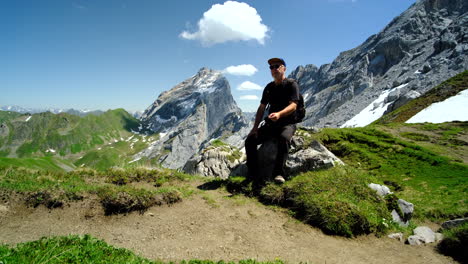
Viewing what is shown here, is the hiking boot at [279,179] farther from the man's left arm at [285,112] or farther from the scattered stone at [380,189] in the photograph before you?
the scattered stone at [380,189]

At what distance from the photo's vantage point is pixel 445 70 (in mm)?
79812

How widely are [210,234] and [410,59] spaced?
15948 cm

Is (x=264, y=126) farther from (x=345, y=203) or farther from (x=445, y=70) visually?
(x=445, y=70)

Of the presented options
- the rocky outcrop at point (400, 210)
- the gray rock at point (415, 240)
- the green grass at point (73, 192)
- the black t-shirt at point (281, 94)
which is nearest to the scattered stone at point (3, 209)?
the green grass at point (73, 192)

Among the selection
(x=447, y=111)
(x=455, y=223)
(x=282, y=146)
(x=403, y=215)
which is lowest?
(x=403, y=215)

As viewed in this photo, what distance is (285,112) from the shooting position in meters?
8.50

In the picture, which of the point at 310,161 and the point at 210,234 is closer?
the point at 210,234

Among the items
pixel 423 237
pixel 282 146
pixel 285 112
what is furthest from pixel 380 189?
pixel 285 112

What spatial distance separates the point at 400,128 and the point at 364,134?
6443mm

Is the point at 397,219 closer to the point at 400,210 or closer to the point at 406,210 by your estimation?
the point at 400,210

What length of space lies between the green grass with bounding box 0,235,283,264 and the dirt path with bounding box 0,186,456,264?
93 cm

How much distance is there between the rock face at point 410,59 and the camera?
280 ft

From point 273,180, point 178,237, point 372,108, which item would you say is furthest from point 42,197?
point 372,108

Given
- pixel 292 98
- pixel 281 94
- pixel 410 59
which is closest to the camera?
pixel 292 98
